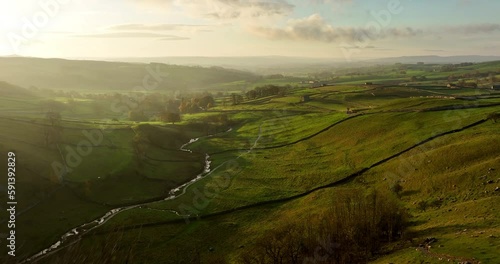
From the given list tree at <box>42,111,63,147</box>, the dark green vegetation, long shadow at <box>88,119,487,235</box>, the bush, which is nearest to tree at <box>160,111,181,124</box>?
the dark green vegetation

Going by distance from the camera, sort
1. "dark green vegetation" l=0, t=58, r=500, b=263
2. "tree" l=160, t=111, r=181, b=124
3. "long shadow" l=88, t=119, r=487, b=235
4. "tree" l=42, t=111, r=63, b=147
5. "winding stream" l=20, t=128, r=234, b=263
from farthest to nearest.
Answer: "tree" l=160, t=111, r=181, b=124, "tree" l=42, t=111, r=63, b=147, "long shadow" l=88, t=119, r=487, b=235, "winding stream" l=20, t=128, r=234, b=263, "dark green vegetation" l=0, t=58, r=500, b=263

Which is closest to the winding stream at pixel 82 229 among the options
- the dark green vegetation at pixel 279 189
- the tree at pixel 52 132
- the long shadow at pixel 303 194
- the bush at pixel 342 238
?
the dark green vegetation at pixel 279 189

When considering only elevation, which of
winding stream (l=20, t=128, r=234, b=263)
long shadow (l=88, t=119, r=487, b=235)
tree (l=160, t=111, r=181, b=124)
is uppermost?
tree (l=160, t=111, r=181, b=124)

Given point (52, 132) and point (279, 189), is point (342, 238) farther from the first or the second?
point (52, 132)

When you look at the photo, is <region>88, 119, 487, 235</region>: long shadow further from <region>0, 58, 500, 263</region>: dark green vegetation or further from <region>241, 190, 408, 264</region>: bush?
<region>241, 190, 408, 264</region>: bush

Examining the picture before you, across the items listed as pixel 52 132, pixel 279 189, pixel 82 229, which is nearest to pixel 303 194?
pixel 279 189

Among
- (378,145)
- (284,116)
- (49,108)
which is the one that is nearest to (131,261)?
(378,145)

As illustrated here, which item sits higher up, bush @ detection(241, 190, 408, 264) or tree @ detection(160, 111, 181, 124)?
tree @ detection(160, 111, 181, 124)

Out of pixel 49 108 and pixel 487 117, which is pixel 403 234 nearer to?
pixel 487 117
